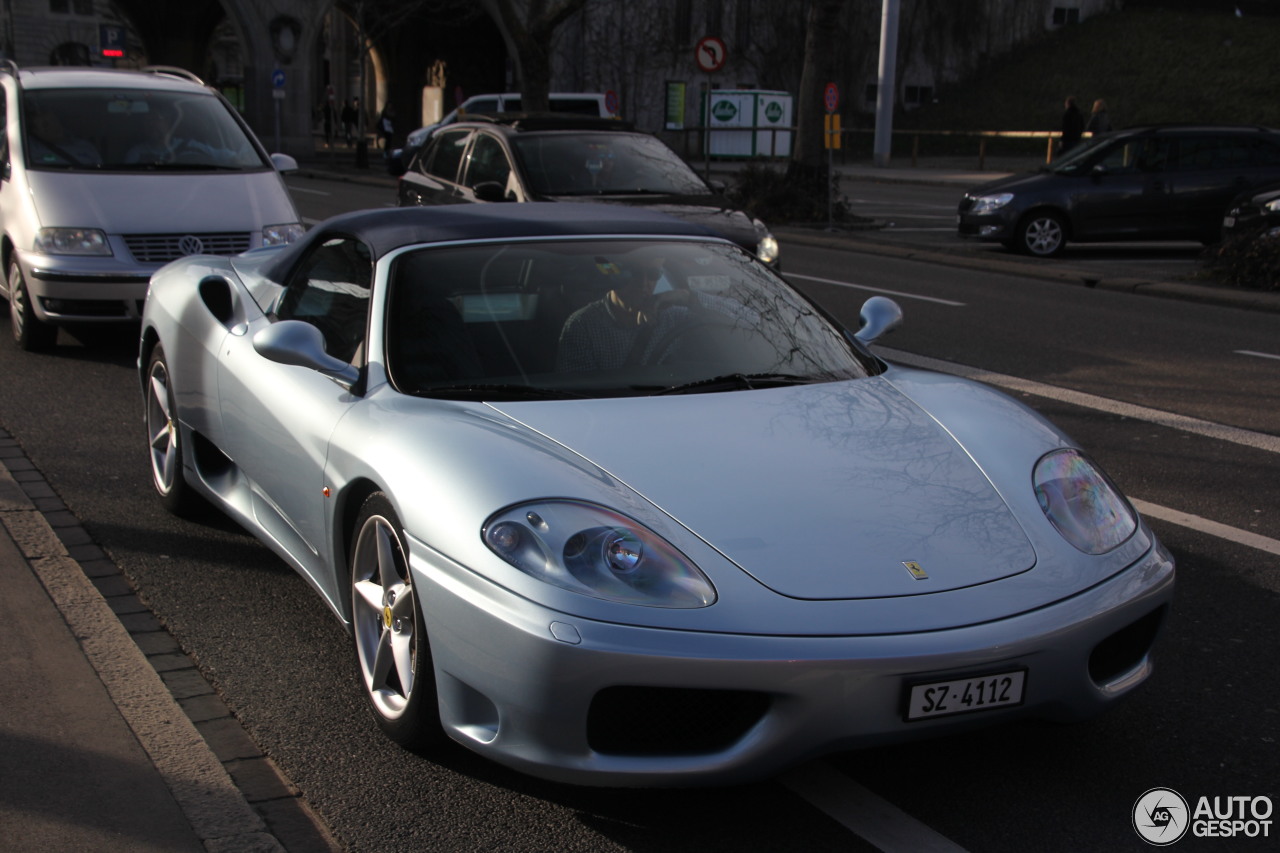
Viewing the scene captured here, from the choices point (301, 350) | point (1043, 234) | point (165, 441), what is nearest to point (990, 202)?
point (1043, 234)

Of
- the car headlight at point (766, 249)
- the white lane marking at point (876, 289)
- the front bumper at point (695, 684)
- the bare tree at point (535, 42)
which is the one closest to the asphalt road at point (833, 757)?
the front bumper at point (695, 684)

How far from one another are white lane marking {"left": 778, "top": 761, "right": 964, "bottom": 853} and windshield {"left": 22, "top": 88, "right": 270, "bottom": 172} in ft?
24.7

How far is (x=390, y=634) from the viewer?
137 inches

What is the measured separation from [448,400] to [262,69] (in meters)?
42.4

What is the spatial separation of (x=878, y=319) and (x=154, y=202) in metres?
5.90

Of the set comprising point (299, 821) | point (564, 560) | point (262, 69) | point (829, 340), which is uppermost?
point (262, 69)

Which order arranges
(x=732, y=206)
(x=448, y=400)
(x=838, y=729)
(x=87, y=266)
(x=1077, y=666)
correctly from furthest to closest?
(x=732, y=206)
(x=87, y=266)
(x=448, y=400)
(x=1077, y=666)
(x=838, y=729)

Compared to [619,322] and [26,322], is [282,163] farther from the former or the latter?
[619,322]

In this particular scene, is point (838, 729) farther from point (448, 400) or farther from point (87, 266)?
point (87, 266)

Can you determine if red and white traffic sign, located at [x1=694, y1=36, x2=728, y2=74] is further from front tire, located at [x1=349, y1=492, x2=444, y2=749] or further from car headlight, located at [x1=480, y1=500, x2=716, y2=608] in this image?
car headlight, located at [x1=480, y1=500, x2=716, y2=608]

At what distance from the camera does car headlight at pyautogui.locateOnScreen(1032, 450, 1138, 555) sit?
3.38 metres

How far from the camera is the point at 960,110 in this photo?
5988 cm

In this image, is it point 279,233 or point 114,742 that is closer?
point 114,742

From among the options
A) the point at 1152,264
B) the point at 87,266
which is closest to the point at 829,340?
the point at 87,266
